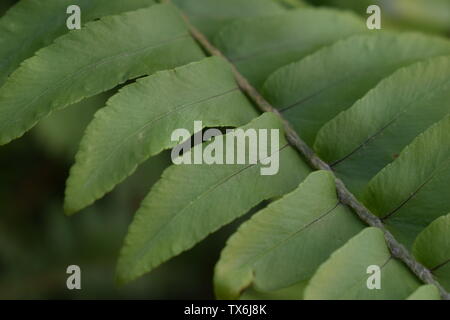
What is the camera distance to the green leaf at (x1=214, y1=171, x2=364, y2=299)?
0.88 metres

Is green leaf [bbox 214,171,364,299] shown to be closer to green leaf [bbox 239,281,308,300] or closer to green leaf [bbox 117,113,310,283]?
green leaf [bbox 117,113,310,283]

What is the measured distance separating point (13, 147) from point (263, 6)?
104cm

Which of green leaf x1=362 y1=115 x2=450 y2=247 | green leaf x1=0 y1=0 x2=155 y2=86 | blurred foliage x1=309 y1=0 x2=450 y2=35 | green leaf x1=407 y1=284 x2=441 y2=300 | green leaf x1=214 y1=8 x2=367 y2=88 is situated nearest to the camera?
green leaf x1=407 y1=284 x2=441 y2=300

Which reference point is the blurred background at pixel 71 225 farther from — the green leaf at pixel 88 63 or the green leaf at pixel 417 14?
the green leaf at pixel 88 63

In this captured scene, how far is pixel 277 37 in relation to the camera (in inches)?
50.4

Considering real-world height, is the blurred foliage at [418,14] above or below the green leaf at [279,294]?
above

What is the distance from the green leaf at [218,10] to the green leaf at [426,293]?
0.70m

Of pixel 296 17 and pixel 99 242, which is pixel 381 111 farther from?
pixel 99 242

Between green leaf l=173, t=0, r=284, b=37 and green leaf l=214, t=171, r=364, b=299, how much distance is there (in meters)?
0.51

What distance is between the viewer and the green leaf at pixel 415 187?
38.6 inches

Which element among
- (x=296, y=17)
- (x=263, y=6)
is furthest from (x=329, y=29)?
(x=263, y=6)

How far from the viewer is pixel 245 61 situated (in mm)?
1238

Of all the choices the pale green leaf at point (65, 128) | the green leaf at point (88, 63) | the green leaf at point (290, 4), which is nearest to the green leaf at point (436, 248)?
the green leaf at point (88, 63)

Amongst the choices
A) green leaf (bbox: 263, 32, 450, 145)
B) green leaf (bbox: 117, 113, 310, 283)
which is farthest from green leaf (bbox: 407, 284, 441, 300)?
green leaf (bbox: 263, 32, 450, 145)
